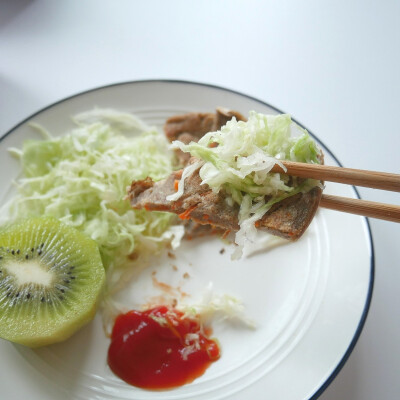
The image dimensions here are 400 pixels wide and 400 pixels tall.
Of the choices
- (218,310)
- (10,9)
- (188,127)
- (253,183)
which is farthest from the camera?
(10,9)

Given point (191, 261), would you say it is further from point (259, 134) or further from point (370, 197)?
point (370, 197)

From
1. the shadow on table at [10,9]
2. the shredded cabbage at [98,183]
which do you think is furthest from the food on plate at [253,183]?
the shadow on table at [10,9]

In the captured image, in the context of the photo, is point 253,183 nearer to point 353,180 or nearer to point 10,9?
point 353,180

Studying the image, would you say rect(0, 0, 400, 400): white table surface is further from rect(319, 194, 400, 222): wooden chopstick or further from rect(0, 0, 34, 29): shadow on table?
rect(319, 194, 400, 222): wooden chopstick

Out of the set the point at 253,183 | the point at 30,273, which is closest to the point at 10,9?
the point at 30,273

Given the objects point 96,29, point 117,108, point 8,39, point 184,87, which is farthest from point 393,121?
point 8,39
